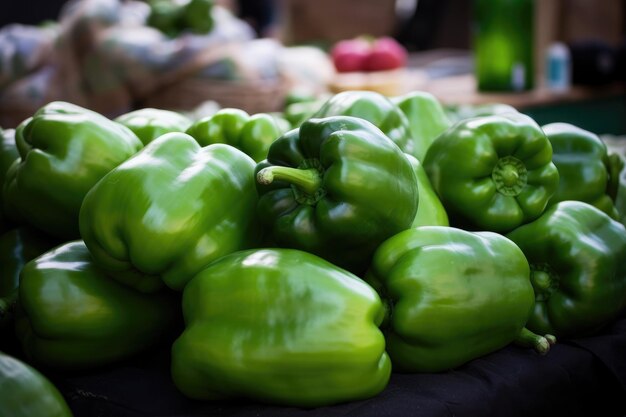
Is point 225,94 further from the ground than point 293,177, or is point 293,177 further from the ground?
point 293,177

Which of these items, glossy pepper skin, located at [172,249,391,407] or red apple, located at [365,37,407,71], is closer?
glossy pepper skin, located at [172,249,391,407]

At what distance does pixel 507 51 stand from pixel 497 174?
9.57 feet

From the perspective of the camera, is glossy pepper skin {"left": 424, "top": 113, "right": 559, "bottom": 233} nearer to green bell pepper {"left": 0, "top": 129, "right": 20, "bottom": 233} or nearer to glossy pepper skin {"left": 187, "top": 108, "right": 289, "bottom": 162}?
glossy pepper skin {"left": 187, "top": 108, "right": 289, "bottom": 162}

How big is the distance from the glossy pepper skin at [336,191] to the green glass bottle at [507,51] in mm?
2984

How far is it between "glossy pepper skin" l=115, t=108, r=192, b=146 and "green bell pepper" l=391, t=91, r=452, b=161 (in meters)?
0.48

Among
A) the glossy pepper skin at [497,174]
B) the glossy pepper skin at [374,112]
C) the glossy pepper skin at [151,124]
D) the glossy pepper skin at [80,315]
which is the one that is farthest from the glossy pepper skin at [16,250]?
the glossy pepper skin at [497,174]

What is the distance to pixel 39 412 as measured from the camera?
944 mm

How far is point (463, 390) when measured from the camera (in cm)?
114

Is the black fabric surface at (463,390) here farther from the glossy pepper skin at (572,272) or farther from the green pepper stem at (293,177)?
the green pepper stem at (293,177)

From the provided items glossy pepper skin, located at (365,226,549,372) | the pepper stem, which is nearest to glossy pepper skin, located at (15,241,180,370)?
glossy pepper skin, located at (365,226,549,372)

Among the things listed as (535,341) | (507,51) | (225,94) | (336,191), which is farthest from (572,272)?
(507,51)

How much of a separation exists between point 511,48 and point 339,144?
3203 mm

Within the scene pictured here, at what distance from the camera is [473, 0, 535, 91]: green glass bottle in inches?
158

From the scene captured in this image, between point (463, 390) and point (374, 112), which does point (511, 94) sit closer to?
point (374, 112)
